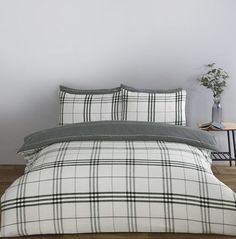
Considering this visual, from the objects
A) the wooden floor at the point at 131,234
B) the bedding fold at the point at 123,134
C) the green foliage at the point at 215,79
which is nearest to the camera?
the wooden floor at the point at 131,234

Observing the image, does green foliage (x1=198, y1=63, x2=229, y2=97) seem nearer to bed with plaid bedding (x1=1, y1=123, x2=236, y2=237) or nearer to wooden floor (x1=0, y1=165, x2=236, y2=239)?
wooden floor (x1=0, y1=165, x2=236, y2=239)

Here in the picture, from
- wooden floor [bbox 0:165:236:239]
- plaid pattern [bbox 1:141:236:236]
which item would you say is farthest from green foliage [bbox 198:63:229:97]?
plaid pattern [bbox 1:141:236:236]

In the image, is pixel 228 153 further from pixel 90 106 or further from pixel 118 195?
pixel 118 195

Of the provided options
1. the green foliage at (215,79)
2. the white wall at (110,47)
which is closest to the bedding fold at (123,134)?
the green foliage at (215,79)

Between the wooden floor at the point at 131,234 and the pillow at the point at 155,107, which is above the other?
the pillow at the point at 155,107

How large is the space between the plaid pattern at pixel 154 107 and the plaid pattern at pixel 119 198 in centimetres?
92

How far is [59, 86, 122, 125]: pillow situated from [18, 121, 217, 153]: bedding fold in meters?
0.58

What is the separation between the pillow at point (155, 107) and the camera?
2420mm

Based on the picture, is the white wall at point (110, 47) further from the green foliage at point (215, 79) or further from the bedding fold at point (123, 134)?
the bedding fold at point (123, 134)

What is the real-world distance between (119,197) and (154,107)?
1.21 metres

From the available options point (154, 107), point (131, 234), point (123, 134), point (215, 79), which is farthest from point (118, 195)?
point (215, 79)

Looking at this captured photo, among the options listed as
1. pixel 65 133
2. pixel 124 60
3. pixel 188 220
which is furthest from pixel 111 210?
pixel 124 60

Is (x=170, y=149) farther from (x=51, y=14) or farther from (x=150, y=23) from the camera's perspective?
(x=51, y=14)

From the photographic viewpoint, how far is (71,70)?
113 inches
